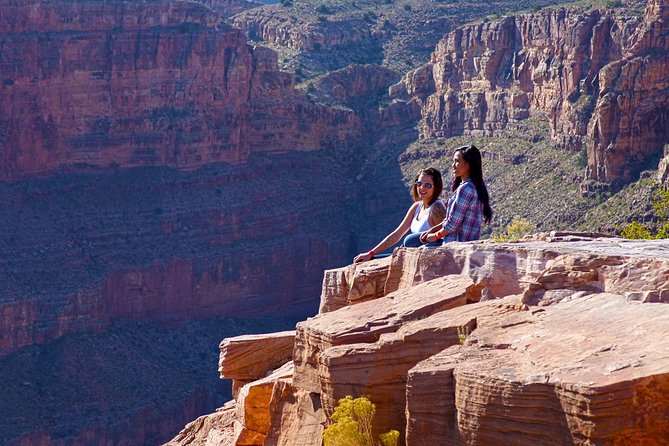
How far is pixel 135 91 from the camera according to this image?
7962 cm

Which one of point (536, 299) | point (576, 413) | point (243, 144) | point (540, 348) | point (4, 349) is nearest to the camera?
point (576, 413)

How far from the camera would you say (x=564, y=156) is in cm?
7112

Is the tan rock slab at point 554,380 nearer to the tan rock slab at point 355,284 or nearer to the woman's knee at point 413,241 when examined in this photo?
the woman's knee at point 413,241

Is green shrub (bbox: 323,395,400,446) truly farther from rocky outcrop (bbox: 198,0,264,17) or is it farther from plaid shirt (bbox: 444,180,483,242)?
rocky outcrop (bbox: 198,0,264,17)

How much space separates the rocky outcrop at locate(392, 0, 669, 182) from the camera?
62094mm

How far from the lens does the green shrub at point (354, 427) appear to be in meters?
15.4

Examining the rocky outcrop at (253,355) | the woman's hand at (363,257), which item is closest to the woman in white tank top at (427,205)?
the woman's hand at (363,257)

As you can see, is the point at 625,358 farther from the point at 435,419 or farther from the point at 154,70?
the point at 154,70

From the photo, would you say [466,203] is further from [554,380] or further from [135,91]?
[135,91]

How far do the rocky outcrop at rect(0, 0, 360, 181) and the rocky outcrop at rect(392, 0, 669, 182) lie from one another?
7.69m

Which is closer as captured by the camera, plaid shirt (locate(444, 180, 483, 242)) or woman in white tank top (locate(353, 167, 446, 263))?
plaid shirt (locate(444, 180, 483, 242))

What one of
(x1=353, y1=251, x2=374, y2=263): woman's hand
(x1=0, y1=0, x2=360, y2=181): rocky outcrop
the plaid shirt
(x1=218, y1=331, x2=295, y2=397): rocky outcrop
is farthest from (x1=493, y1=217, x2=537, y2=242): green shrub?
(x1=0, y1=0, x2=360, y2=181): rocky outcrop

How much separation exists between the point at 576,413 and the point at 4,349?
54684mm

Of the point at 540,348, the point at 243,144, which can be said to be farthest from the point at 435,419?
the point at 243,144
